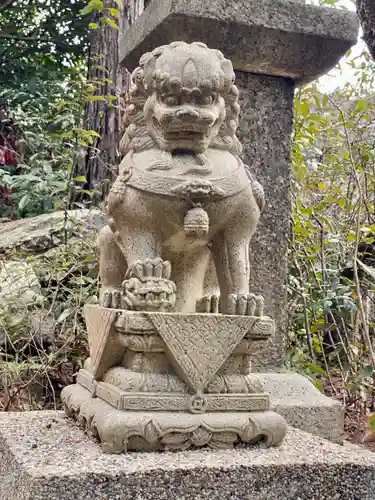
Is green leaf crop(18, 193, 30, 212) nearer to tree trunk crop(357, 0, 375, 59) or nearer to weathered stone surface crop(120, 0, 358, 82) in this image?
weathered stone surface crop(120, 0, 358, 82)

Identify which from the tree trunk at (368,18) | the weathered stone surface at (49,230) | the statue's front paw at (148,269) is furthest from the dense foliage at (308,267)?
the tree trunk at (368,18)

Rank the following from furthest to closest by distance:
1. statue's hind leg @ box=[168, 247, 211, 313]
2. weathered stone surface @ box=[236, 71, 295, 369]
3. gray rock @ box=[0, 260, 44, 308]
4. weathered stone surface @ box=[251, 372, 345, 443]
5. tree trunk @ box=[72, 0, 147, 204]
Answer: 1. tree trunk @ box=[72, 0, 147, 204]
2. gray rock @ box=[0, 260, 44, 308]
3. weathered stone surface @ box=[236, 71, 295, 369]
4. weathered stone surface @ box=[251, 372, 345, 443]
5. statue's hind leg @ box=[168, 247, 211, 313]

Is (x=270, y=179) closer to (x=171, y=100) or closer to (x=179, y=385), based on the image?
(x=171, y=100)

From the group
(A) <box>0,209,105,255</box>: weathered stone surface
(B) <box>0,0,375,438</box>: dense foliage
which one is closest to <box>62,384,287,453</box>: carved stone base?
(B) <box>0,0,375,438</box>: dense foliage

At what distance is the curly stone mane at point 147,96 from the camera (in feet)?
7.19

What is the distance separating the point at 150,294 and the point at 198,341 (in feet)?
0.65

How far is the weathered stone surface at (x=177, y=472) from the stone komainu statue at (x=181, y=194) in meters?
0.44

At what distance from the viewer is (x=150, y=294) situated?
201 cm

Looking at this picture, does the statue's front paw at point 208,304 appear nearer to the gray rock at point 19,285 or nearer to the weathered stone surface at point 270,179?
the weathered stone surface at point 270,179

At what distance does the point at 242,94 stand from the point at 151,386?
4.92 ft

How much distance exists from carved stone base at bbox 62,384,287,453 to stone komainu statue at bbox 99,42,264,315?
315 millimetres

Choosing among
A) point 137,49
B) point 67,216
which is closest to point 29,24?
point 67,216

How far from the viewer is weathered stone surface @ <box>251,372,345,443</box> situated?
272cm

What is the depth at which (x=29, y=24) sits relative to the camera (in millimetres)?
8734
